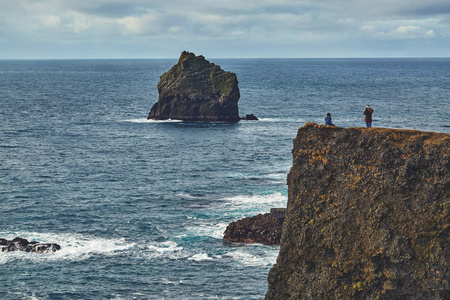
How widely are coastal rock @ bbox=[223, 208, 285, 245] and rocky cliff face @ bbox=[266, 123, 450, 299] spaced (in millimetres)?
24961

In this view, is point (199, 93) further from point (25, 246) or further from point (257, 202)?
point (25, 246)

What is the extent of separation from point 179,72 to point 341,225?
116041 millimetres

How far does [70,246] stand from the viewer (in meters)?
56.7

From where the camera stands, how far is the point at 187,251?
55.2 m

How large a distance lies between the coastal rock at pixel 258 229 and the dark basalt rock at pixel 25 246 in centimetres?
1687

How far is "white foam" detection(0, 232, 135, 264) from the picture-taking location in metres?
53.8

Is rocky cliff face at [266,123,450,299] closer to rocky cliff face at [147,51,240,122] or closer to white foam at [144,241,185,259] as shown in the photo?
white foam at [144,241,185,259]

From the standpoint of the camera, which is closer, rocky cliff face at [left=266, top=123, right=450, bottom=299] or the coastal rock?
rocky cliff face at [left=266, top=123, right=450, bottom=299]

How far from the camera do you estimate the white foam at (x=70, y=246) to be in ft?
177

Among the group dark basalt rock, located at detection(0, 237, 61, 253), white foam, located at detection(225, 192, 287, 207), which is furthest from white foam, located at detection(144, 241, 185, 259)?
white foam, located at detection(225, 192, 287, 207)

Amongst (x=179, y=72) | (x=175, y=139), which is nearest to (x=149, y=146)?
(x=175, y=139)

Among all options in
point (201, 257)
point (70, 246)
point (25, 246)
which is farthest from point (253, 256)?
point (25, 246)

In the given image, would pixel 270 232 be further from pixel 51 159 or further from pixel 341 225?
pixel 51 159

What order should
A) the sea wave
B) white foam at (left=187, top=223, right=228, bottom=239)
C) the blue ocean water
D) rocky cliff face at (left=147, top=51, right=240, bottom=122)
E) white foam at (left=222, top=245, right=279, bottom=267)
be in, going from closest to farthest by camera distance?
1. the blue ocean water
2. white foam at (left=222, top=245, right=279, bottom=267)
3. white foam at (left=187, top=223, right=228, bottom=239)
4. the sea wave
5. rocky cliff face at (left=147, top=51, right=240, bottom=122)
